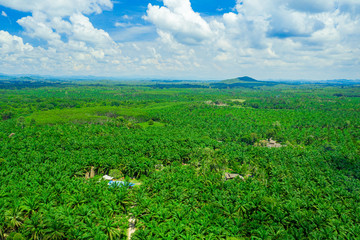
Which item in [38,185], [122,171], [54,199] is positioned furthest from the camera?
[122,171]

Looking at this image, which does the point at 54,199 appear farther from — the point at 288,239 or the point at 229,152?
the point at 229,152

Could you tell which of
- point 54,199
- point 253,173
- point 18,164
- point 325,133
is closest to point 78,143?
point 18,164

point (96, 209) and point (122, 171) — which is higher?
point (96, 209)

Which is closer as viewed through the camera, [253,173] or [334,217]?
[334,217]

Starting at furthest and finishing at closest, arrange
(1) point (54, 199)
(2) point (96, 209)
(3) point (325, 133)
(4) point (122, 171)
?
(3) point (325, 133), (4) point (122, 171), (1) point (54, 199), (2) point (96, 209)

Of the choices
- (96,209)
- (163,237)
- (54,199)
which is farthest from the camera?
(54,199)

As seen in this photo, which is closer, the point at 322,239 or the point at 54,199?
the point at 322,239

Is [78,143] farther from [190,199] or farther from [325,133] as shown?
[325,133]

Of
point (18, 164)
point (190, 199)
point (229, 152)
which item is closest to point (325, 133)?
point (229, 152)

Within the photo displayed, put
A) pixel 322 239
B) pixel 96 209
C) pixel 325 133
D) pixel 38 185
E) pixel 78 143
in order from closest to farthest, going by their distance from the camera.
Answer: pixel 322 239 < pixel 96 209 < pixel 38 185 < pixel 78 143 < pixel 325 133
